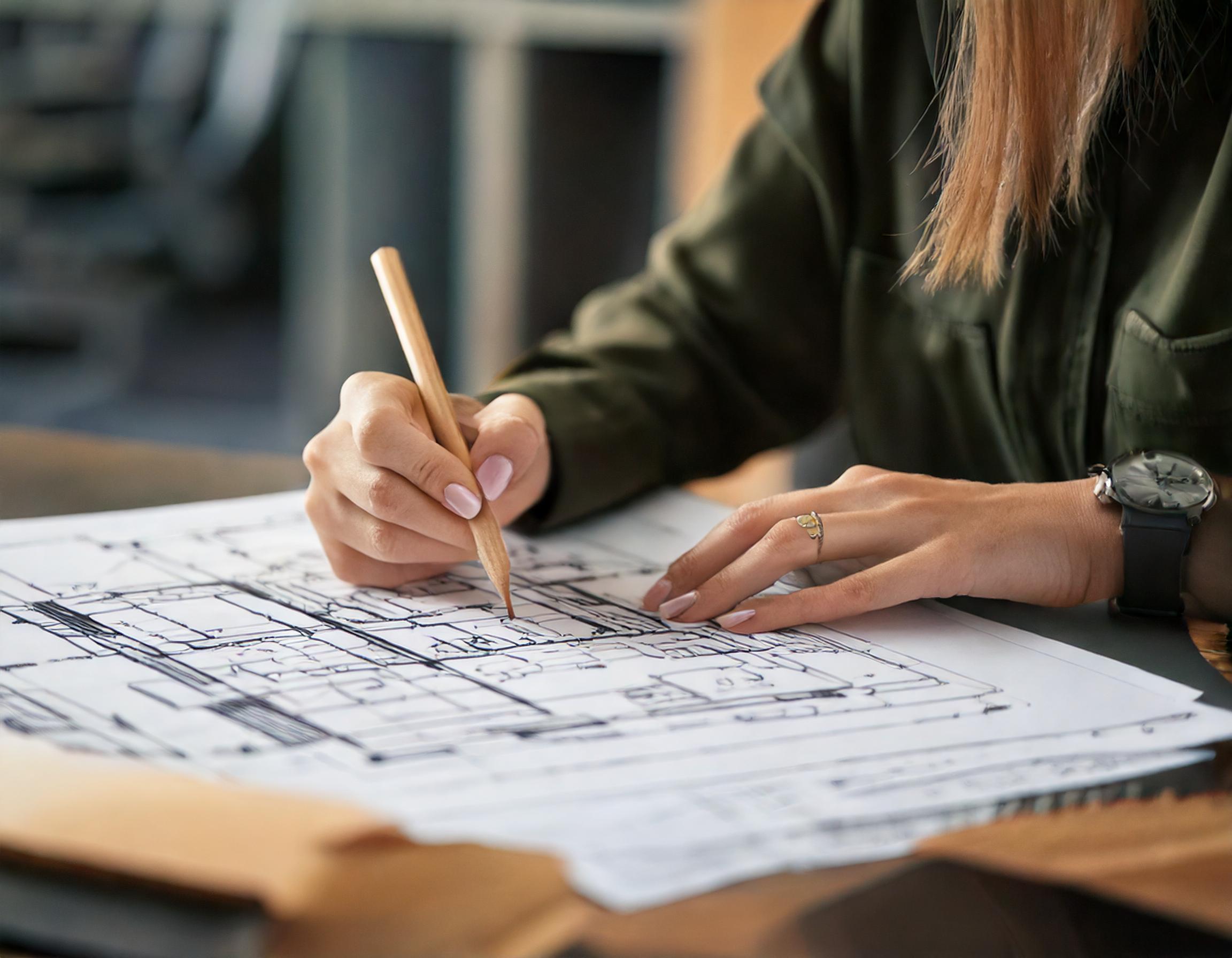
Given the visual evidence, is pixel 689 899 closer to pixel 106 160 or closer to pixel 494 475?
pixel 494 475

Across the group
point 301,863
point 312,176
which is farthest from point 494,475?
point 312,176

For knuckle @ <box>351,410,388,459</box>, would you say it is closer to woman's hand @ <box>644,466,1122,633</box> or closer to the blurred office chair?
woman's hand @ <box>644,466,1122,633</box>

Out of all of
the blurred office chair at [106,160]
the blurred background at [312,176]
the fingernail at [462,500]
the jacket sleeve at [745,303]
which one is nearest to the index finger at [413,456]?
the fingernail at [462,500]

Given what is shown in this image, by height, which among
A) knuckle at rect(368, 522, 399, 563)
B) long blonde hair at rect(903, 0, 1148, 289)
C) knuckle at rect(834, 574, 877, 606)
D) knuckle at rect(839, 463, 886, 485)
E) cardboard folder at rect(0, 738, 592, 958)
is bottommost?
cardboard folder at rect(0, 738, 592, 958)

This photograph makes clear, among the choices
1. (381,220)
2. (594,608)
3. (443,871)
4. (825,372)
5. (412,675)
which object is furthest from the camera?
(381,220)

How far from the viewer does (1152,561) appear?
22.0 inches

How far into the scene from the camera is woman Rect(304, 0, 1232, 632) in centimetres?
56

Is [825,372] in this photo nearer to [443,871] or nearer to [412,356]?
[412,356]

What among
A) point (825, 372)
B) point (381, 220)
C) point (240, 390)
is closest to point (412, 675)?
point (825, 372)

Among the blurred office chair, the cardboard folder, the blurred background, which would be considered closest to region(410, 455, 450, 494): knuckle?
the cardboard folder

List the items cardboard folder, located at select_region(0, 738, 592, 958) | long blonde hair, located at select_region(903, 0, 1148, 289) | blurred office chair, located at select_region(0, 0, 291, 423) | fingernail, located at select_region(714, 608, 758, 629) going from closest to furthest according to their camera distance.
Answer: cardboard folder, located at select_region(0, 738, 592, 958)
fingernail, located at select_region(714, 608, 758, 629)
long blonde hair, located at select_region(903, 0, 1148, 289)
blurred office chair, located at select_region(0, 0, 291, 423)

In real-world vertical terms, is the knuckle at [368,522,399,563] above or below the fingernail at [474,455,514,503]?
below

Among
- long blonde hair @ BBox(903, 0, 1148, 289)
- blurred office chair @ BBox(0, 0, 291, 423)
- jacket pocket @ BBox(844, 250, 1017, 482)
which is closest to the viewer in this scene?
long blonde hair @ BBox(903, 0, 1148, 289)

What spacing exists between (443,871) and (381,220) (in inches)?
93.2
